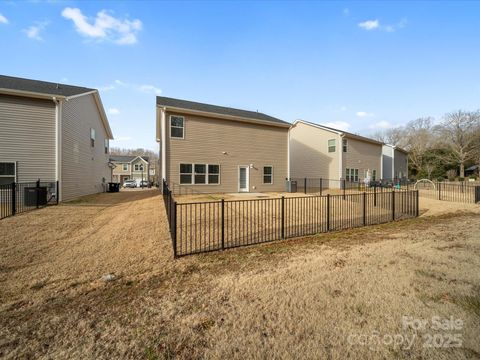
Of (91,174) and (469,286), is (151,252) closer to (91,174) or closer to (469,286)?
(469,286)

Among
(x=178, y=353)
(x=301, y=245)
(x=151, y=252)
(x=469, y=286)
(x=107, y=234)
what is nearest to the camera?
(x=178, y=353)

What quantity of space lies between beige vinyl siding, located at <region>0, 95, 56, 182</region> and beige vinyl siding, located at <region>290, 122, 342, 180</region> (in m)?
18.9

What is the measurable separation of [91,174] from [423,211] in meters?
21.1

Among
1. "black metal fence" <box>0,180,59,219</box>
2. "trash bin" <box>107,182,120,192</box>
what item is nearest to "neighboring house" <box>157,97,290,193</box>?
"black metal fence" <box>0,180,59,219</box>

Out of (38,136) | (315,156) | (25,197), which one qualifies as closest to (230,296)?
(25,197)

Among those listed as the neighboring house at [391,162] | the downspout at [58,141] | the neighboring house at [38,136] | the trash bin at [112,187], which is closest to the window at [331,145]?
the neighboring house at [391,162]

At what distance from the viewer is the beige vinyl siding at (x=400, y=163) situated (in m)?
32.8

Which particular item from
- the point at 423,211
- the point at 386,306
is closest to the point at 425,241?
the point at 386,306

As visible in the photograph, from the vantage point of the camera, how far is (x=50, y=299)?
3.25 m

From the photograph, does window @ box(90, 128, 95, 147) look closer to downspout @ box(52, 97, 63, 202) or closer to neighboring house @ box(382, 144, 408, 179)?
downspout @ box(52, 97, 63, 202)

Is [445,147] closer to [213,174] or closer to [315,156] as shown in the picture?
[315,156]

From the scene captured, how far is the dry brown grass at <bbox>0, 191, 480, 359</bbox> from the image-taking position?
92.3 inches

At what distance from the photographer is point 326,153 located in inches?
945

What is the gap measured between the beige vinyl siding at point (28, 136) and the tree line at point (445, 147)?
159ft
